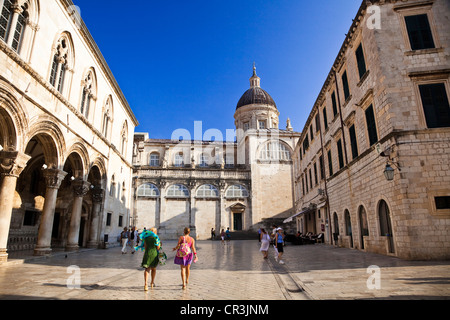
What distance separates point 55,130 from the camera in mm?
13195

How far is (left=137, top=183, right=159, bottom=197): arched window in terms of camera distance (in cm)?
3612

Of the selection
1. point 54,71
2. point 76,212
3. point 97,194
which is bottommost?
point 76,212

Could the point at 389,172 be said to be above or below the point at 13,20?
below

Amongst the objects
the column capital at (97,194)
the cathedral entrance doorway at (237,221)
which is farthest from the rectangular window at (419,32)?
the cathedral entrance doorway at (237,221)

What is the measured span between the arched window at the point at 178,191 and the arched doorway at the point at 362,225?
83.0 ft

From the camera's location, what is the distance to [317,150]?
23031mm

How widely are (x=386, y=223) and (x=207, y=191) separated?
88.4 feet

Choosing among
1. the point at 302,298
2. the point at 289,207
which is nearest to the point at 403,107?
the point at 302,298

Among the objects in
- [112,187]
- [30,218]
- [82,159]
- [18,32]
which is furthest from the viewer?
[112,187]

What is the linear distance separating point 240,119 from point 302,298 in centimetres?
4399

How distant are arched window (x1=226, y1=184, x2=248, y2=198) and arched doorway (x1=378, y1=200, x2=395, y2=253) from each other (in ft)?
84.2

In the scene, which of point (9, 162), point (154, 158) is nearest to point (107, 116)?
point (9, 162)

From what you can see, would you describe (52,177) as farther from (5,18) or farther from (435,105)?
(435,105)
